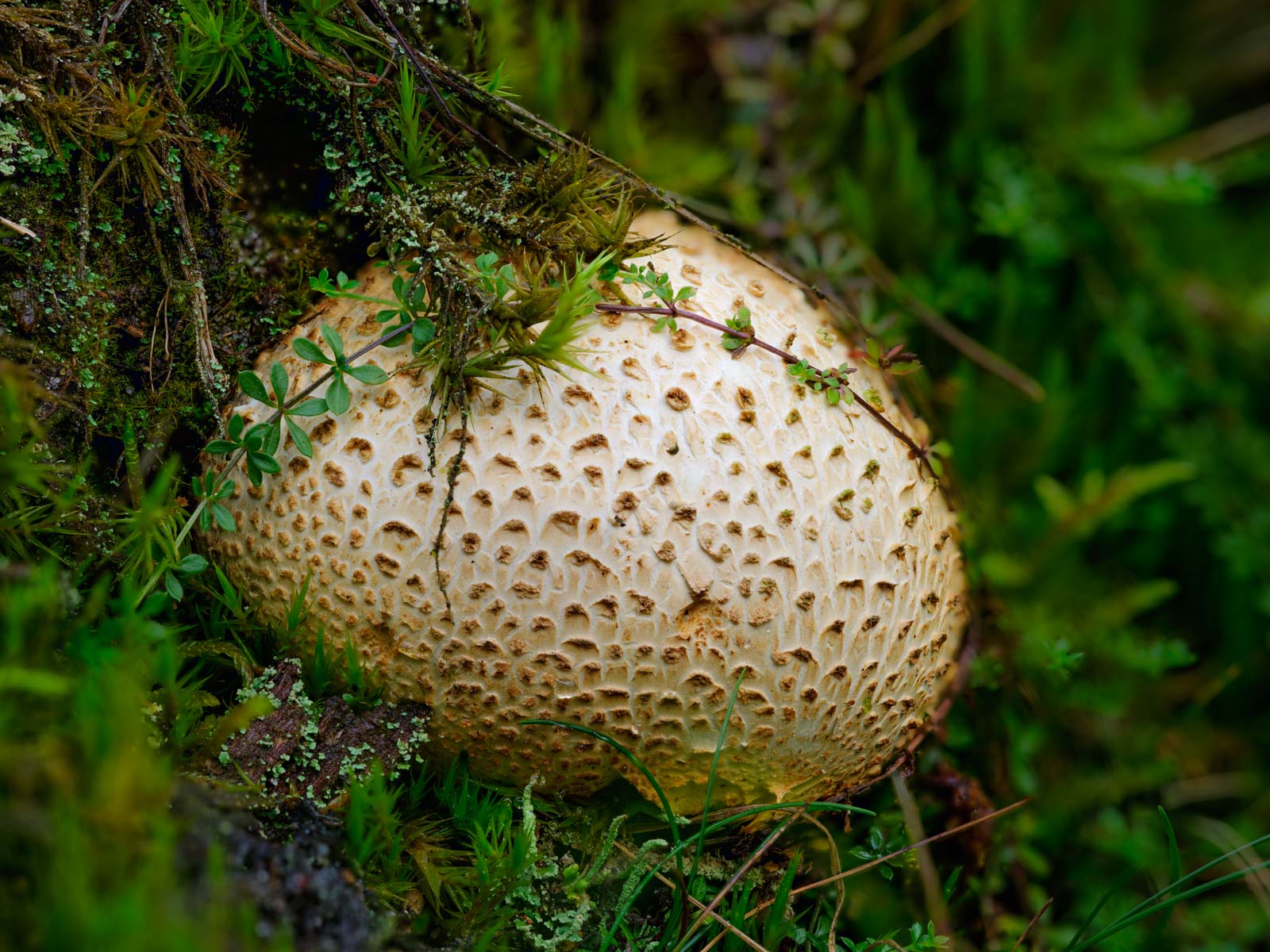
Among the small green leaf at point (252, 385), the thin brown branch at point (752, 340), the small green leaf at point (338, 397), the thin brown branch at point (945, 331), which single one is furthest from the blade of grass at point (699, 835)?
the thin brown branch at point (945, 331)

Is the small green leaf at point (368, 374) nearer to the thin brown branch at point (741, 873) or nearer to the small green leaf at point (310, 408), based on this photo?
the small green leaf at point (310, 408)

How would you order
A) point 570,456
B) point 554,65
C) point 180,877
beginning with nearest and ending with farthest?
point 180,877 < point 570,456 < point 554,65

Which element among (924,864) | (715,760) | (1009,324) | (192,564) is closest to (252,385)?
(192,564)

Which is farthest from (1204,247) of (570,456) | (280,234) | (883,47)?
(280,234)

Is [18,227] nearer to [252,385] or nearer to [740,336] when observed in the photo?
[252,385]

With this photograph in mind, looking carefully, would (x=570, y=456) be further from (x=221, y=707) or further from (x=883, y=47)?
(x=883, y=47)

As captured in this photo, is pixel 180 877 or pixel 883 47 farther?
pixel 883 47

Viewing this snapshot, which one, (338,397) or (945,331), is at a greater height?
(945,331)
